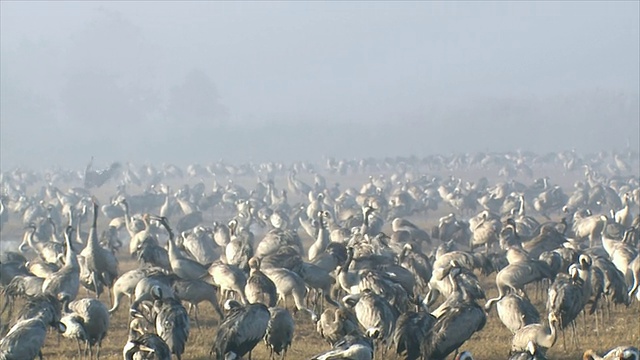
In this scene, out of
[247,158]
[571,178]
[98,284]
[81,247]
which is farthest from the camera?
[247,158]

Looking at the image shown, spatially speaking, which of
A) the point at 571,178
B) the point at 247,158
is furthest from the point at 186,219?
the point at 247,158

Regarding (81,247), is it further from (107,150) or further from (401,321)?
(107,150)

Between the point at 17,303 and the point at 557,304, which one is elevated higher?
the point at 557,304

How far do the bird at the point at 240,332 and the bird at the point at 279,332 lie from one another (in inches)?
16.0

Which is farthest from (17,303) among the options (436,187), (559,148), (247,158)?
(559,148)

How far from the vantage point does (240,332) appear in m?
12.4

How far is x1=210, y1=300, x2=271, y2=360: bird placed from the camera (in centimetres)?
1239

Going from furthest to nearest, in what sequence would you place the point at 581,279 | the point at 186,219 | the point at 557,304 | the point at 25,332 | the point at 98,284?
1. the point at 186,219
2. the point at 98,284
3. the point at 581,279
4. the point at 557,304
5. the point at 25,332

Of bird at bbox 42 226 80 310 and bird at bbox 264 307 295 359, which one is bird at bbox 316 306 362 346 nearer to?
bird at bbox 264 307 295 359

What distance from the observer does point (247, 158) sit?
122500 mm

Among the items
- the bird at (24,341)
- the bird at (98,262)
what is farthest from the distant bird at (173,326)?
the bird at (98,262)

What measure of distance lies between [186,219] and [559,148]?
101196 millimetres

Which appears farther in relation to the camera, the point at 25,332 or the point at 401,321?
the point at 401,321

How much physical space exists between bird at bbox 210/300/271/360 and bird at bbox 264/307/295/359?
→ 407 millimetres
